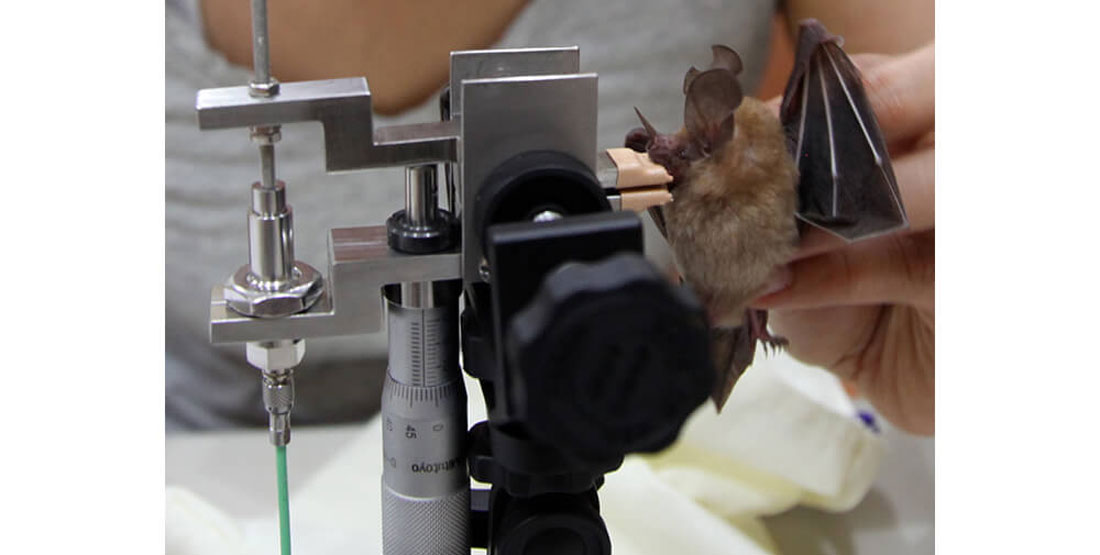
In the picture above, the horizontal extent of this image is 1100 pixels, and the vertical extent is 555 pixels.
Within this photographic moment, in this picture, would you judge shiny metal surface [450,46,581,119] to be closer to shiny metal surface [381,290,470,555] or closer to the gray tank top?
shiny metal surface [381,290,470,555]

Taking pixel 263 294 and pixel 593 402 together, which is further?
pixel 263 294

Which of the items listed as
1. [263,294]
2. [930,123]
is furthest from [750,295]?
[263,294]

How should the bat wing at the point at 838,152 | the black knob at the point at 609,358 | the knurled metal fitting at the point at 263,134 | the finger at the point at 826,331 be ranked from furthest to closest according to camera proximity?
the finger at the point at 826,331 → the bat wing at the point at 838,152 → the knurled metal fitting at the point at 263,134 → the black knob at the point at 609,358

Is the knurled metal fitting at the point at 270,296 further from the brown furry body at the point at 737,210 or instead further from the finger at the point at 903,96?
the finger at the point at 903,96

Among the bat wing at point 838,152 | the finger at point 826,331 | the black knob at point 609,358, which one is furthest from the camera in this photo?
the finger at point 826,331

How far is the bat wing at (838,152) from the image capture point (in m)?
0.62

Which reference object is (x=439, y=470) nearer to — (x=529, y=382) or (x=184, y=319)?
(x=529, y=382)

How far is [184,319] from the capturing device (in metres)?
0.89

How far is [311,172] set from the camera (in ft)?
2.77

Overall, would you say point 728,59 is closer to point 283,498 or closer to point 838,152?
point 838,152

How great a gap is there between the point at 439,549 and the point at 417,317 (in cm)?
12

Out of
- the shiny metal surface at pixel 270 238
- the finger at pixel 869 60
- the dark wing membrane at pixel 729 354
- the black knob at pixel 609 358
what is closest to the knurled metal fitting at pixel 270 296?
the shiny metal surface at pixel 270 238

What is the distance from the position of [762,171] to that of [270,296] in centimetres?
25

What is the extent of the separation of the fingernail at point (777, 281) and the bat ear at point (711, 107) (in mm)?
92
